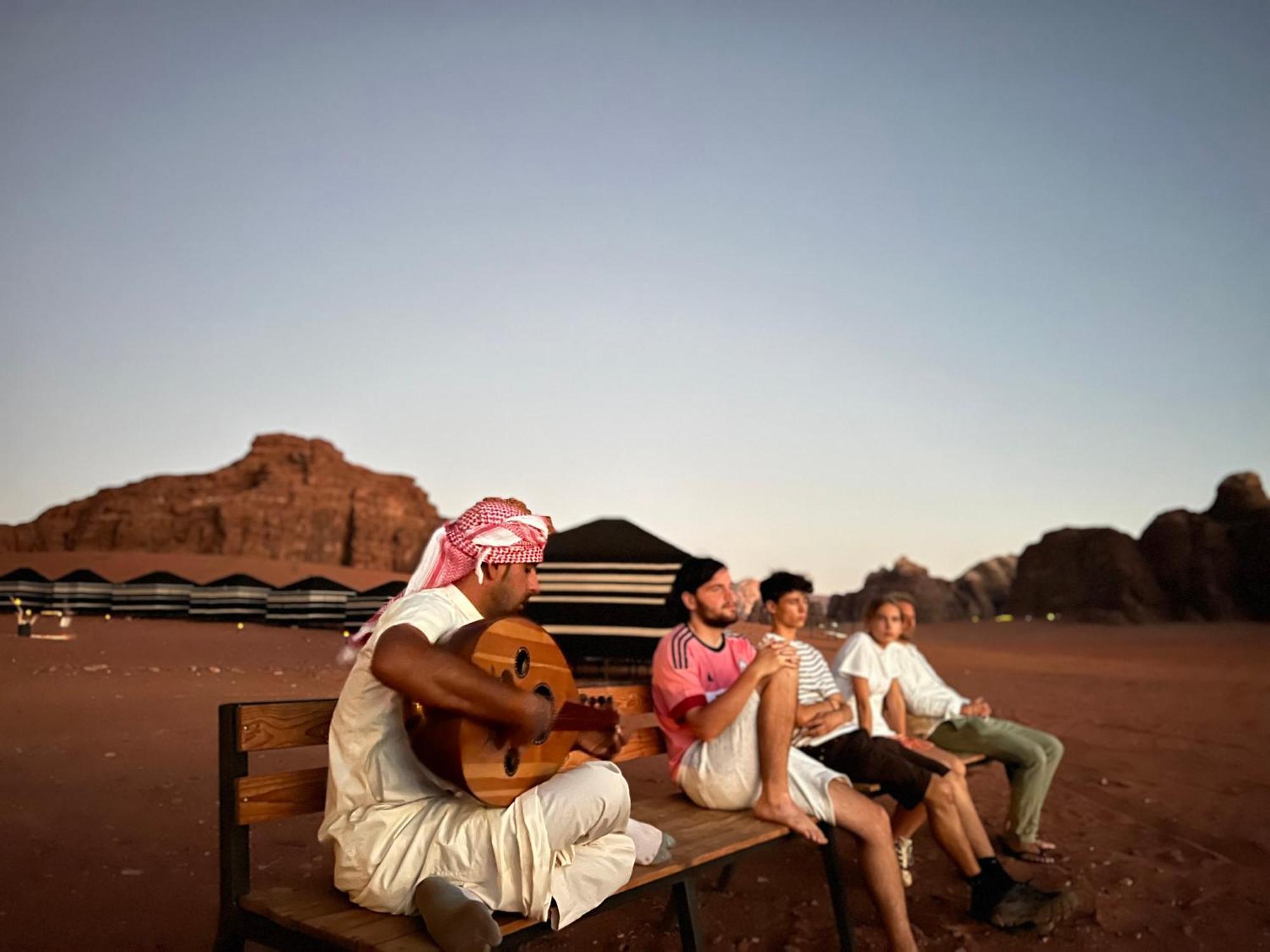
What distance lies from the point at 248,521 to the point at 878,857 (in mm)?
111857

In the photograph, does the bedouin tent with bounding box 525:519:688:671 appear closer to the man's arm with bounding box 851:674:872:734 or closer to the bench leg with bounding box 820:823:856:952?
the man's arm with bounding box 851:674:872:734

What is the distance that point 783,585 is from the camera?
4.86 m

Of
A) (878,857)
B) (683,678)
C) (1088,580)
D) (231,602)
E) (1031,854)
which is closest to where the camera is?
(878,857)

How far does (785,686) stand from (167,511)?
122 m

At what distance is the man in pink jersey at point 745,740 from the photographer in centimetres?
373

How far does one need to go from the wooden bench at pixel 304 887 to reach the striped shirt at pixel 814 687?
39.0 inches

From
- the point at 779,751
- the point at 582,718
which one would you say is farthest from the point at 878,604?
the point at 582,718

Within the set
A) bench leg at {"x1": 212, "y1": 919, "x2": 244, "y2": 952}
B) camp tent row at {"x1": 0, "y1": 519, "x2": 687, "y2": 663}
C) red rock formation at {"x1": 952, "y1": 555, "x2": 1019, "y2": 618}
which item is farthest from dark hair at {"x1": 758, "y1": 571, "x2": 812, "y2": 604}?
red rock formation at {"x1": 952, "y1": 555, "x2": 1019, "y2": 618}

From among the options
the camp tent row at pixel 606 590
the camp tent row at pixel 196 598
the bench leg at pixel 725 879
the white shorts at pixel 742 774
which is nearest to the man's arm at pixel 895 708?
the bench leg at pixel 725 879

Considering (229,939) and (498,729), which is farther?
(229,939)

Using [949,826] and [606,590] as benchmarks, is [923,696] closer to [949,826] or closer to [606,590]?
[949,826]

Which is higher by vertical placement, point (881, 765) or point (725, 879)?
point (881, 765)

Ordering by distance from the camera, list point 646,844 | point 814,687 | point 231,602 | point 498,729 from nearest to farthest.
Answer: point 498,729 → point 646,844 → point 814,687 → point 231,602

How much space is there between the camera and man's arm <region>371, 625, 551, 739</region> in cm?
246
